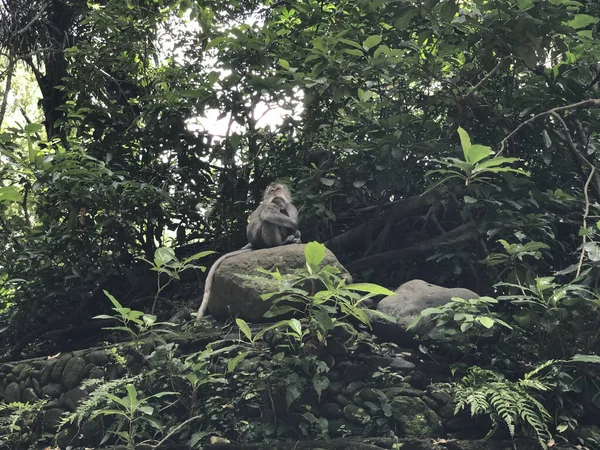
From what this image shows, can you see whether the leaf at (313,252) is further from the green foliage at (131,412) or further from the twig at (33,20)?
the twig at (33,20)

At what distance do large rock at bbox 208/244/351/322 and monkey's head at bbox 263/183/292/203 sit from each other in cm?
83

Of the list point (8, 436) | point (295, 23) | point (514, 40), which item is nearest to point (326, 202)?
point (295, 23)

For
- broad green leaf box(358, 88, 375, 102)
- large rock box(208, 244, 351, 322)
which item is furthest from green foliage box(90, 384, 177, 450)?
broad green leaf box(358, 88, 375, 102)

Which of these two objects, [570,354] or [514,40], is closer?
[570,354]

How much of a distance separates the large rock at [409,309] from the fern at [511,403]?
0.82 m

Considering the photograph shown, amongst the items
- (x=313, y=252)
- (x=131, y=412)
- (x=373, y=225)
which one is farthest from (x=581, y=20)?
(x=131, y=412)

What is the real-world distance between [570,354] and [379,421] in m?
1.53

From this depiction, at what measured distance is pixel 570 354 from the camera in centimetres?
439

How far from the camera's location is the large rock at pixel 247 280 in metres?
5.23

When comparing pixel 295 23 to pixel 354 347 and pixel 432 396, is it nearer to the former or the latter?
pixel 354 347

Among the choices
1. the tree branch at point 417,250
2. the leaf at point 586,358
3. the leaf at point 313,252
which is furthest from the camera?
the tree branch at point 417,250

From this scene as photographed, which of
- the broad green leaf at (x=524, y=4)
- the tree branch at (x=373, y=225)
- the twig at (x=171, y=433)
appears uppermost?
the broad green leaf at (x=524, y=4)

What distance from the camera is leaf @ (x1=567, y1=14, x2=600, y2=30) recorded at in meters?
5.03

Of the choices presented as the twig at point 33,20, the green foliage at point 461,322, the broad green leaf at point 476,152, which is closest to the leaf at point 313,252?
the green foliage at point 461,322
